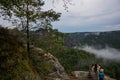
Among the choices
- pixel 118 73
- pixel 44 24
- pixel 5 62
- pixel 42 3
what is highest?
pixel 42 3

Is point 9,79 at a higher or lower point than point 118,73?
higher

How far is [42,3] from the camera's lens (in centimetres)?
1459

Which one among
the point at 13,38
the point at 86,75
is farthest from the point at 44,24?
the point at 86,75

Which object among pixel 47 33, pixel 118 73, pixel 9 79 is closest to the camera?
pixel 9 79

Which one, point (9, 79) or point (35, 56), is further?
point (35, 56)

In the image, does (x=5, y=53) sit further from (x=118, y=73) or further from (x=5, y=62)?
(x=118, y=73)

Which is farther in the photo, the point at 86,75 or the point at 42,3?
the point at 86,75

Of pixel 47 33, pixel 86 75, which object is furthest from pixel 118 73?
pixel 47 33

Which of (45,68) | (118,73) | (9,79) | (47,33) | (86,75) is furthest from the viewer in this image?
(118,73)

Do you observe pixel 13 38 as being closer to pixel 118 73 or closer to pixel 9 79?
pixel 9 79

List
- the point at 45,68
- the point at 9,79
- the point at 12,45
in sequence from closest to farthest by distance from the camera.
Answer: the point at 9,79
the point at 12,45
the point at 45,68

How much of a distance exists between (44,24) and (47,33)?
0.70 m

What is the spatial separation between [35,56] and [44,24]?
2151mm

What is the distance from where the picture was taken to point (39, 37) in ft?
47.8
